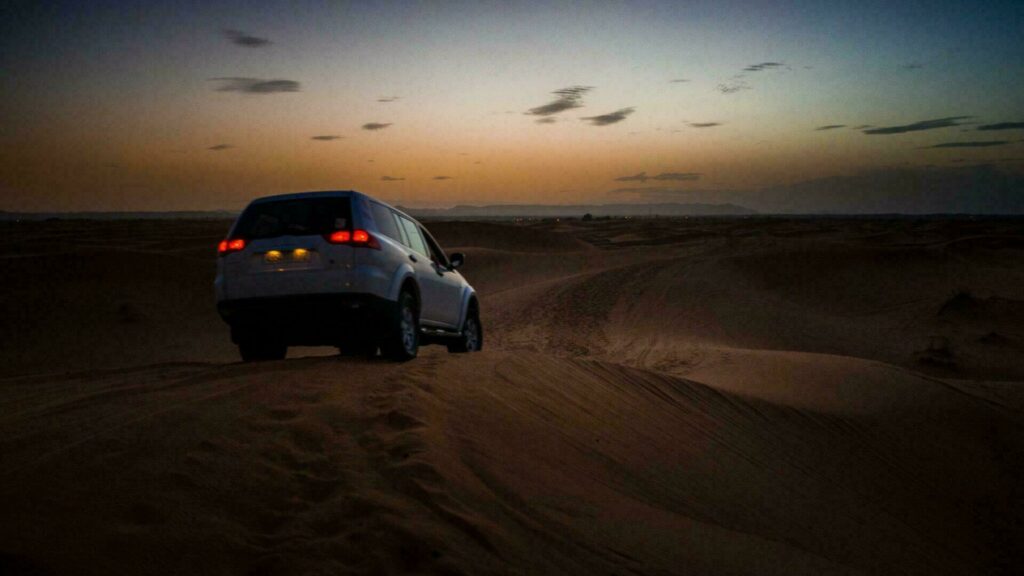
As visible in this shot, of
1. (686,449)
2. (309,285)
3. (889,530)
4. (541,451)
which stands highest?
(309,285)

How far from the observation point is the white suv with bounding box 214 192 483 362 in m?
6.97

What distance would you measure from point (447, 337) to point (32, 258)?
62.6 ft

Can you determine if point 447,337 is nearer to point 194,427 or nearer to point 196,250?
point 194,427

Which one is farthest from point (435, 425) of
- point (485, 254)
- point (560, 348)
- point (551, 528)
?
point (485, 254)

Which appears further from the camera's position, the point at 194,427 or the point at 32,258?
the point at 32,258

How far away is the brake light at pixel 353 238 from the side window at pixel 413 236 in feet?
3.95

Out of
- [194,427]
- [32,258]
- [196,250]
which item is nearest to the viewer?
[194,427]

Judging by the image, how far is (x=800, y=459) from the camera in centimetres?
776

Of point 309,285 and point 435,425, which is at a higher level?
point 309,285

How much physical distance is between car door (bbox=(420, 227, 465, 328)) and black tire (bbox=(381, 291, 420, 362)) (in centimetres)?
97

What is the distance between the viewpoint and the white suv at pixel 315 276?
697cm

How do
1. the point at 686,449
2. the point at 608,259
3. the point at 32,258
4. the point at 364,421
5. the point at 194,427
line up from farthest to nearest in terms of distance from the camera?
the point at 608,259, the point at 32,258, the point at 686,449, the point at 364,421, the point at 194,427

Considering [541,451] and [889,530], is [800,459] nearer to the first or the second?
[889,530]

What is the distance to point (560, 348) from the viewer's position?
15.9m
